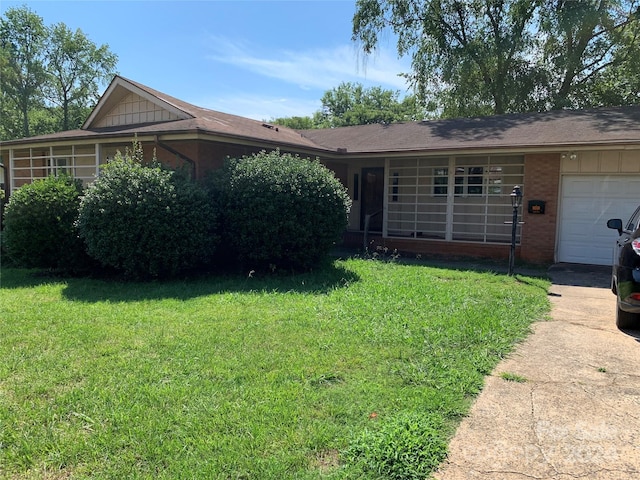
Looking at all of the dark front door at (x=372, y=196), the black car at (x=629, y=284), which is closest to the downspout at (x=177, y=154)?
the dark front door at (x=372, y=196)

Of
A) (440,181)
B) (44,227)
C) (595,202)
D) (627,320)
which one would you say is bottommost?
(627,320)

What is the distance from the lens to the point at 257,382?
393 cm

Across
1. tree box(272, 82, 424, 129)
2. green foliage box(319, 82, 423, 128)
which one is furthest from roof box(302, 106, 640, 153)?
green foliage box(319, 82, 423, 128)

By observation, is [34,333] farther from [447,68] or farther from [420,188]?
[447,68]

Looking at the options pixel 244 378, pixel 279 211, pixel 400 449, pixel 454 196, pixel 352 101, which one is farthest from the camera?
pixel 352 101

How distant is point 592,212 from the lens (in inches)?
410

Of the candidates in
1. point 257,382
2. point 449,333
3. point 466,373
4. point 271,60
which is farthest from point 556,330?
point 271,60

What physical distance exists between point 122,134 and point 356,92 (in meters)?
44.0

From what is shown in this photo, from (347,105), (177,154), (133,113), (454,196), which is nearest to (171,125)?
(177,154)

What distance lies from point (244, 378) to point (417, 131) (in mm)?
11894

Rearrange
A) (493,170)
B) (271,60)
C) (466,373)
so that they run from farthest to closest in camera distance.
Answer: (271,60), (493,170), (466,373)

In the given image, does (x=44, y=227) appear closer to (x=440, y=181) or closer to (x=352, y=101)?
(x=440, y=181)

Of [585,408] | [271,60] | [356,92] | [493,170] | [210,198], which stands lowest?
[585,408]

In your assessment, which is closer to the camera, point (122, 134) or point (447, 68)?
point (122, 134)
